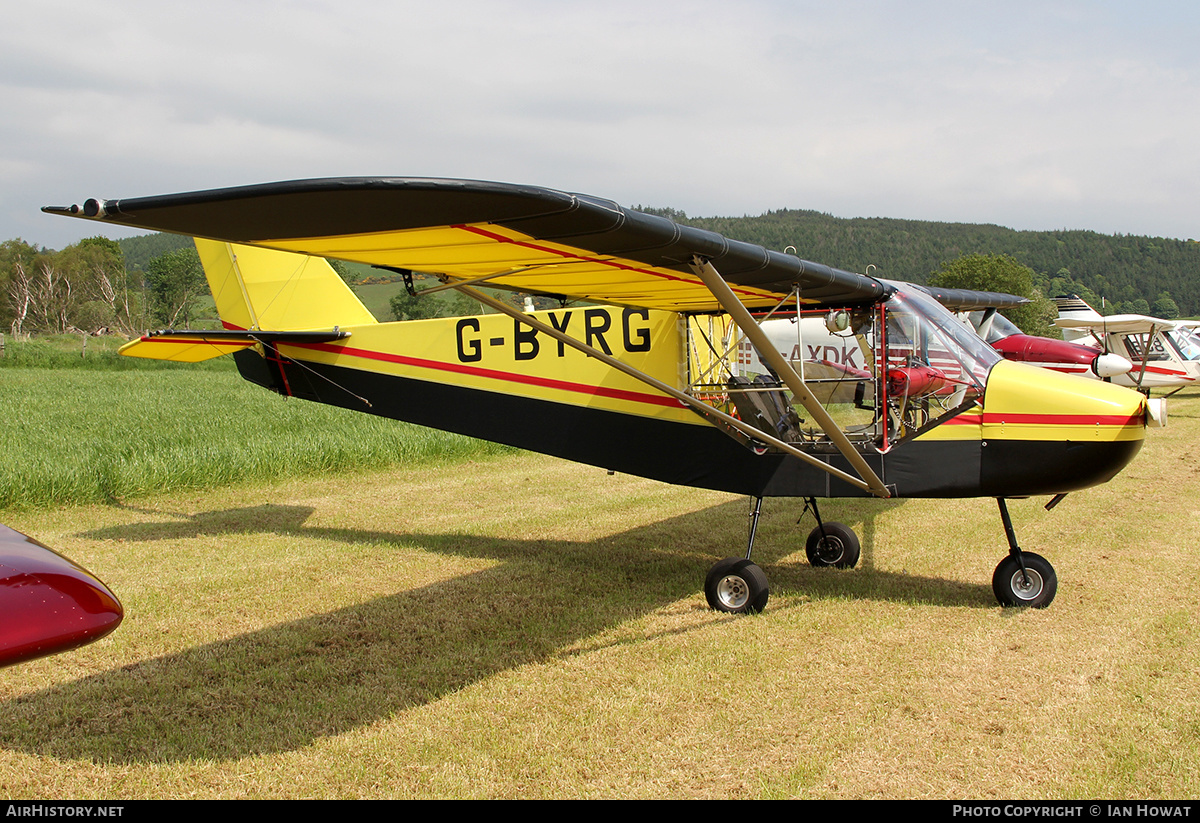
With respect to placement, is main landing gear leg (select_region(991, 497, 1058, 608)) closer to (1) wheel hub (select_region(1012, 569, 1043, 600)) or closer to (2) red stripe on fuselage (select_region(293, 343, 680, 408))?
(1) wheel hub (select_region(1012, 569, 1043, 600))

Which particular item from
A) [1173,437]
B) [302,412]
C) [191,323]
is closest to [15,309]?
[191,323]

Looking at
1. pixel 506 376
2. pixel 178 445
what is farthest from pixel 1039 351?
pixel 178 445

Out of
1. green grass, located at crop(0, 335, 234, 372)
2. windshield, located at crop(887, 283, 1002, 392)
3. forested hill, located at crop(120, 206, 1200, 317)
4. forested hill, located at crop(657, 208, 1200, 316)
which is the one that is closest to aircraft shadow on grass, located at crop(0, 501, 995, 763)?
windshield, located at crop(887, 283, 1002, 392)

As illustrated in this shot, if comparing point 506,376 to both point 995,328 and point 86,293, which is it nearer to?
point 995,328

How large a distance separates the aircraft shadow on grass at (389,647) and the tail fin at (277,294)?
2.10 metres

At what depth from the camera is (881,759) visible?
336 cm

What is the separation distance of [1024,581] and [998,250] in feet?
451

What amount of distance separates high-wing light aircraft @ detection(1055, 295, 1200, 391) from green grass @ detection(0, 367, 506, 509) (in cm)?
1798

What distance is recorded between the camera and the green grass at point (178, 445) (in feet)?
29.7

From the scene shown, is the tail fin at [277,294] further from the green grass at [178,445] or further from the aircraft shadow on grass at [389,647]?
the green grass at [178,445]

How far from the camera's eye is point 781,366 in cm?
473

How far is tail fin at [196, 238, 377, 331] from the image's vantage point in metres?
7.74

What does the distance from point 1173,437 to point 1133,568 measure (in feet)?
33.6

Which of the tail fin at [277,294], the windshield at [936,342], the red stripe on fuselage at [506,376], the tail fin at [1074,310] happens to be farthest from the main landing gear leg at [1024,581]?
the tail fin at [1074,310]
